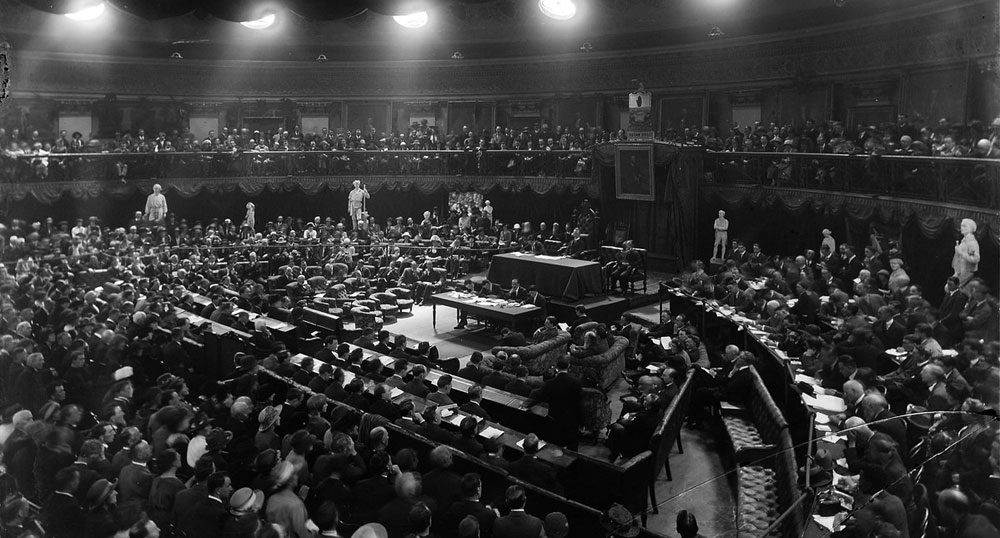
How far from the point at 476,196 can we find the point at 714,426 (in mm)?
21135

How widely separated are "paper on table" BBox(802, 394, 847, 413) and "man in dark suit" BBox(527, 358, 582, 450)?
127 inches

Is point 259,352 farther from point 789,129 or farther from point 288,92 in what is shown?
point 288,92

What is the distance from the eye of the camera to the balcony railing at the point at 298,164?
27109 mm

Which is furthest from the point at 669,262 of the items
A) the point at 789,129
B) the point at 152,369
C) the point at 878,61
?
the point at 152,369

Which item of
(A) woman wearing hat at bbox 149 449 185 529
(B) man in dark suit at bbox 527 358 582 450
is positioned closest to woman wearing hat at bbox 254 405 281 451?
(A) woman wearing hat at bbox 149 449 185 529

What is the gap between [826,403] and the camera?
10.2 meters

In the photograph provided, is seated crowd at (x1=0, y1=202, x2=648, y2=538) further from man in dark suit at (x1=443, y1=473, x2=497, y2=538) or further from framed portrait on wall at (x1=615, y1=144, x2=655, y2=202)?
framed portrait on wall at (x1=615, y1=144, x2=655, y2=202)

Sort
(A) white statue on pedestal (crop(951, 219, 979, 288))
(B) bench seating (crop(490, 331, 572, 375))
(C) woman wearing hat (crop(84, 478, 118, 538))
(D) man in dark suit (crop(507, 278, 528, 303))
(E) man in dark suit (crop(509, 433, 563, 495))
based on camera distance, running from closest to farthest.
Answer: (C) woman wearing hat (crop(84, 478, 118, 538)), (E) man in dark suit (crop(509, 433, 563, 495)), (A) white statue on pedestal (crop(951, 219, 979, 288)), (B) bench seating (crop(490, 331, 572, 375)), (D) man in dark suit (crop(507, 278, 528, 303))

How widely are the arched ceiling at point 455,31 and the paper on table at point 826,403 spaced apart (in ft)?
44.8

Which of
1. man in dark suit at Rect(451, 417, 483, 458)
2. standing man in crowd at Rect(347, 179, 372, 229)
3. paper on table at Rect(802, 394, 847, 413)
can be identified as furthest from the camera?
standing man in crowd at Rect(347, 179, 372, 229)

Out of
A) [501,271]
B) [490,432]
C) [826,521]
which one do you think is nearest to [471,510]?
[490,432]

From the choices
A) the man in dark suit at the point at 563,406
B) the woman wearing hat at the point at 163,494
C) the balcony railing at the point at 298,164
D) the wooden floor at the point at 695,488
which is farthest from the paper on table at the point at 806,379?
the balcony railing at the point at 298,164

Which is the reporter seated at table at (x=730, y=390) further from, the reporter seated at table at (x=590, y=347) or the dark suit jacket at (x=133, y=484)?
the dark suit jacket at (x=133, y=484)

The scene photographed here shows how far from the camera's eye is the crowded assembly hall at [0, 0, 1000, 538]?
7.58 metres
